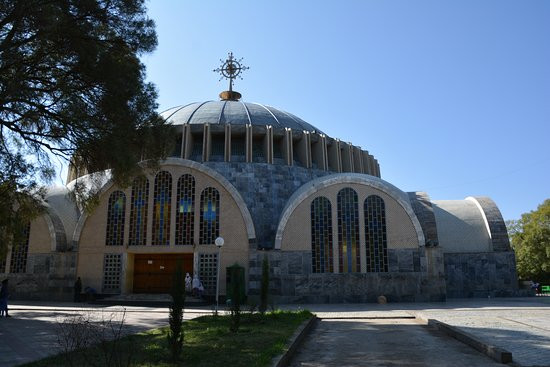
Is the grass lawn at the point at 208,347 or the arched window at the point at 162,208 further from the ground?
the arched window at the point at 162,208

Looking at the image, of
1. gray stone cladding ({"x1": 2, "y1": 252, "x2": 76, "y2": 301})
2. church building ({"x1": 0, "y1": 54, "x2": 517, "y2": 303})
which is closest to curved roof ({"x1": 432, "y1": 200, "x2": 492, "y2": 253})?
church building ({"x1": 0, "y1": 54, "x2": 517, "y2": 303})

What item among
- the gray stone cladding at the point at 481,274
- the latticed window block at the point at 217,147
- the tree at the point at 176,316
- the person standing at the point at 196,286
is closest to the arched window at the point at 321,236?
the person standing at the point at 196,286

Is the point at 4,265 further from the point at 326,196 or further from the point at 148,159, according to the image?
the point at 326,196

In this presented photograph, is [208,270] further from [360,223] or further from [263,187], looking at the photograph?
[360,223]

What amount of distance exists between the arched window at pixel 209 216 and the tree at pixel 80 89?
9.34 m

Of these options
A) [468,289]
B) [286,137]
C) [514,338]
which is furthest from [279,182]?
[514,338]

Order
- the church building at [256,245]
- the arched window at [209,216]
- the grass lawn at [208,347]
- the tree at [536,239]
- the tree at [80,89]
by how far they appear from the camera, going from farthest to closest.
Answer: the tree at [536,239], the arched window at [209,216], the church building at [256,245], the tree at [80,89], the grass lawn at [208,347]

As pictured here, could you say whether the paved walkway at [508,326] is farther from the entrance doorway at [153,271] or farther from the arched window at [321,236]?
the entrance doorway at [153,271]

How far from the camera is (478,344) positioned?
30.9 feet

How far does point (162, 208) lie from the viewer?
2427 centimetres

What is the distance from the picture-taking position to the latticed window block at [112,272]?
77.7 ft

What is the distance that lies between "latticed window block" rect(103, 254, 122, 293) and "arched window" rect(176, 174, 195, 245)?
3217mm

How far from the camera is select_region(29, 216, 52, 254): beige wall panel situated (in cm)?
2445

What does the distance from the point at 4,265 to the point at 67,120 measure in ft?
51.3
